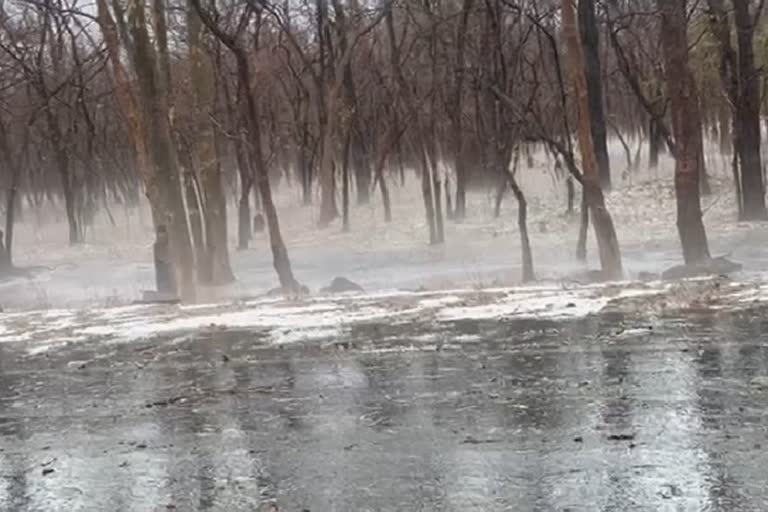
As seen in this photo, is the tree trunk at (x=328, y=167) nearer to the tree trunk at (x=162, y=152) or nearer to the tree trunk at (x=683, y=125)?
the tree trunk at (x=162, y=152)

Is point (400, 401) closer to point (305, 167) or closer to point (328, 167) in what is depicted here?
point (328, 167)

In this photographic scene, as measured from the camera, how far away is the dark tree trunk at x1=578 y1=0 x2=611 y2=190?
3006cm

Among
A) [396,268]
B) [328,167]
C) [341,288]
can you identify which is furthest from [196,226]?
[328,167]

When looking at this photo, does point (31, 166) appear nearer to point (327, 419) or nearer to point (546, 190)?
point (546, 190)

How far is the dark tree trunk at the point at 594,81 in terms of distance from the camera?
30.1m

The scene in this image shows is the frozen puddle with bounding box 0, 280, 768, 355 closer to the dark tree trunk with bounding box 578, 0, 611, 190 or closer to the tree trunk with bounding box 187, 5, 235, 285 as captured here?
the tree trunk with bounding box 187, 5, 235, 285

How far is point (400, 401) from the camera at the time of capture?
8023 mm

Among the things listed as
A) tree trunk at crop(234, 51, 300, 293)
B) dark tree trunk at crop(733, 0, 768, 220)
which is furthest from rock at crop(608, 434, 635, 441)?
dark tree trunk at crop(733, 0, 768, 220)

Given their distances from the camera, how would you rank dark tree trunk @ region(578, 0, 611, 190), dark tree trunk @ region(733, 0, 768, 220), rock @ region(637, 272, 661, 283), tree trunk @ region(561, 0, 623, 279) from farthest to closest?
1. dark tree trunk @ region(578, 0, 611, 190)
2. dark tree trunk @ region(733, 0, 768, 220)
3. tree trunk @ region(561, 0, 623, 279)
4. rock @ region(637, 272, 661, 283)

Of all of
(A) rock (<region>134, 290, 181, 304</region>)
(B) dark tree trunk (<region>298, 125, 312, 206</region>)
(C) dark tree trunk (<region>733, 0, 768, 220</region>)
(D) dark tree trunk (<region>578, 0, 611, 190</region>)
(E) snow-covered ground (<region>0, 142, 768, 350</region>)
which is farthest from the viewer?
(B) dark tree trunk (<region>298, 125, 312, 206</region>)

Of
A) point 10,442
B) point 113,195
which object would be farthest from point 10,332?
point 113,195

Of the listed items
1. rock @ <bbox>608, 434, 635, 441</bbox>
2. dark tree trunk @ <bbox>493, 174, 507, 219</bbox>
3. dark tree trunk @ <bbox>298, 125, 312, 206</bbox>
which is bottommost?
rock @ <bbox>608, 434, 635, 441</bbox>

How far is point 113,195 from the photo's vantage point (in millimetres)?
54344

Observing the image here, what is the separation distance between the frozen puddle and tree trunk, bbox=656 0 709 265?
7.57 ft
